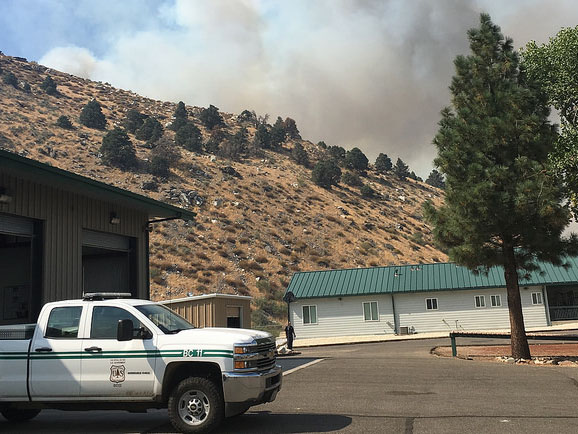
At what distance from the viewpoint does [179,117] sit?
105 meters

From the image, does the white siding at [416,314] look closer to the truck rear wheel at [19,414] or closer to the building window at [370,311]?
the building window at [370,311]

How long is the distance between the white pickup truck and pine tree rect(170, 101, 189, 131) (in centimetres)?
9236

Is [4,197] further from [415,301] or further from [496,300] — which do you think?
[496,300]

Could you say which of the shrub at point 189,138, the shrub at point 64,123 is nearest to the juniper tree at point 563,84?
the shrub at point 189,138

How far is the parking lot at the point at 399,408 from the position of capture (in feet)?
30.8

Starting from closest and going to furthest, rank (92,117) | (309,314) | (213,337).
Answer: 1. (213,337)
2. (309,314)
3. (92,117)

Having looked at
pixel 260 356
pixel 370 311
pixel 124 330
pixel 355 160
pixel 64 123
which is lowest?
pixel 260 356

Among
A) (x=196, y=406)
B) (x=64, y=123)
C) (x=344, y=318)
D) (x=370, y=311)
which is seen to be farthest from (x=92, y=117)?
(x=196, y=406)

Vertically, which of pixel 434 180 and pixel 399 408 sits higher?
pixel 434 180

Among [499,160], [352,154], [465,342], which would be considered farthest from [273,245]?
[499,160]

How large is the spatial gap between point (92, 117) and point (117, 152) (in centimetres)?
1785

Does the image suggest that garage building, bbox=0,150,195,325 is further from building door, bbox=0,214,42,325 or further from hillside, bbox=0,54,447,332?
hillside, bbox=0,54,447,332

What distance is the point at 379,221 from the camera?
8581 centimetres

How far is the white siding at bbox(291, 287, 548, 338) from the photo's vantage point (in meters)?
42.3
